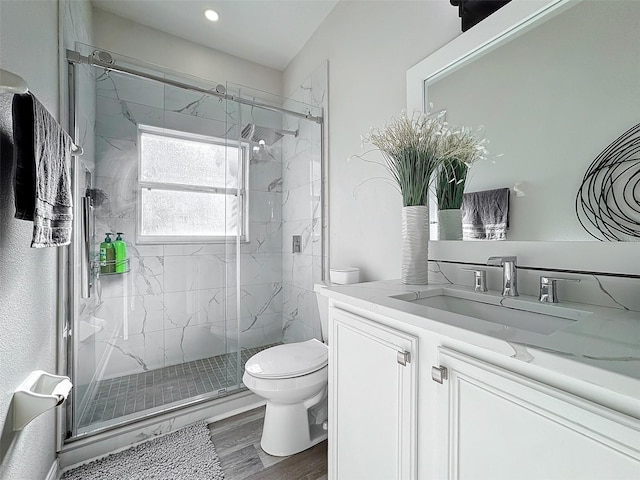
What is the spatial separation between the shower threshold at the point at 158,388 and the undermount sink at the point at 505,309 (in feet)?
4.97

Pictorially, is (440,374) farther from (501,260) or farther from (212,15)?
(212,15)

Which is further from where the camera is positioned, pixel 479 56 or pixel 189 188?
pixel 189 188

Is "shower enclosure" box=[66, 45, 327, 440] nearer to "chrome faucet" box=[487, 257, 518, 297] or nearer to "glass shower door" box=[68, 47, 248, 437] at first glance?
"glass shower door" box=[68, 47, 248, 437]

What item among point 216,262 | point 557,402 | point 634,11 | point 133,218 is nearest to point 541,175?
point 634,11

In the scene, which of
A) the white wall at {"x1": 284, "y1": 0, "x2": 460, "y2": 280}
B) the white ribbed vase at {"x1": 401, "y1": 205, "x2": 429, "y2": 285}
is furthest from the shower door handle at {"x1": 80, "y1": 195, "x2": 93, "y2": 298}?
the white ribbed vase at {"x1": 401, "y1": 205, "x2": 429, "y2": 285}

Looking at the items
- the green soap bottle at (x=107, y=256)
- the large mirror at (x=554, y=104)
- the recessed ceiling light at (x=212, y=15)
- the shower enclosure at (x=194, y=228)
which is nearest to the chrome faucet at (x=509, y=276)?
the large mirror at (x=554, y=104)

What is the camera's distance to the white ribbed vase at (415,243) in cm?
117

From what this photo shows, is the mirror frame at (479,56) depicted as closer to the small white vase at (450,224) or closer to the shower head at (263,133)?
the small white vase at (450,224)

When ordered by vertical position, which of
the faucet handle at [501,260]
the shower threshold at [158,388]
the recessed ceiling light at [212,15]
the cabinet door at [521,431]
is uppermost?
the recessed ceiling light at [212,15]

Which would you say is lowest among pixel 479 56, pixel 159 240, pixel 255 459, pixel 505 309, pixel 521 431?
pixel 255 459

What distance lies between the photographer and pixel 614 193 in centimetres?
84

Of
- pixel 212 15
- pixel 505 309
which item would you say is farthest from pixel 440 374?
pixel 212 15

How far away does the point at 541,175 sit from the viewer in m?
0.99

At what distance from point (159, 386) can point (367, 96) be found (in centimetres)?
231
